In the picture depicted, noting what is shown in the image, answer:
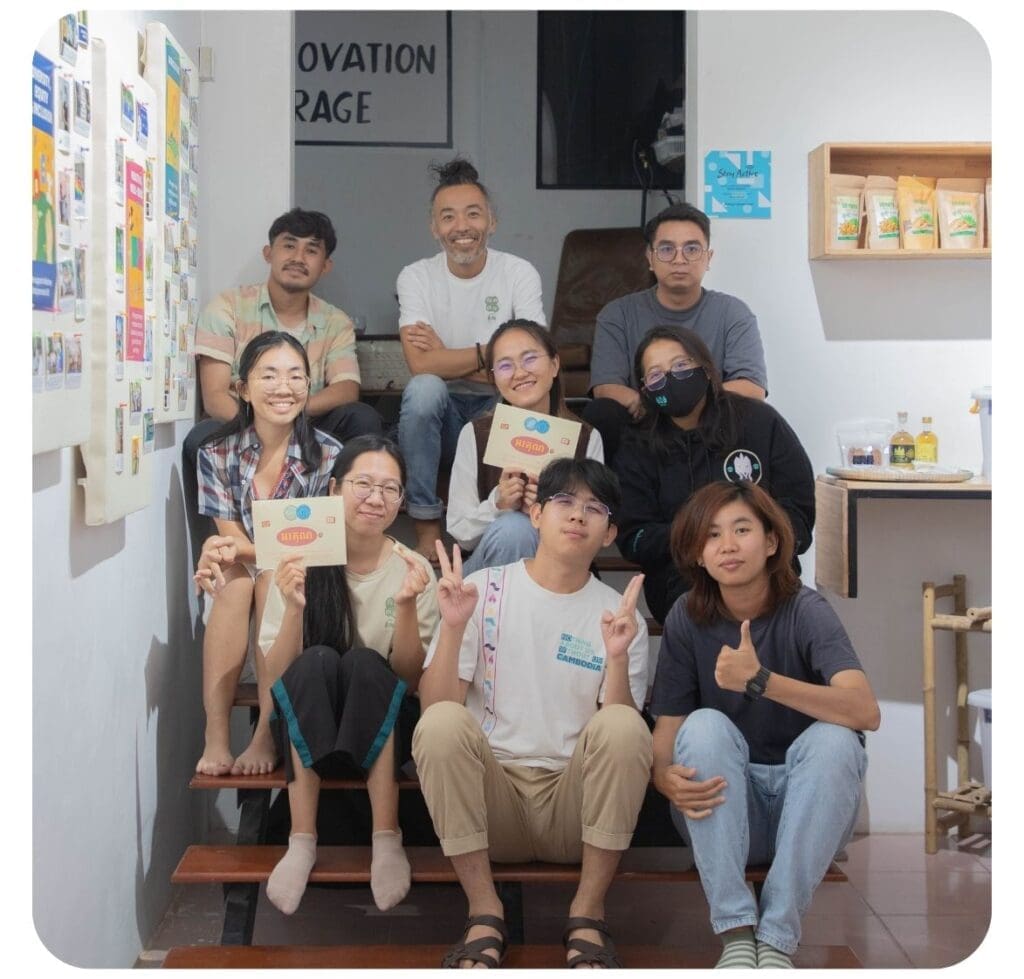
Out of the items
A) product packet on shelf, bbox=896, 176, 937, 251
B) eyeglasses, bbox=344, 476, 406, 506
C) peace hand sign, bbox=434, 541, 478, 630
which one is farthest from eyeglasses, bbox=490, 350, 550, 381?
product packet on shelf, bbox=896, 176, 937, 251

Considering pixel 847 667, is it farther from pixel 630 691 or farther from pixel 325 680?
pixel 325 680

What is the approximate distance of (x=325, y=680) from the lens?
277 centimetres

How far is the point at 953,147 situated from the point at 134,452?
2520 millimetres

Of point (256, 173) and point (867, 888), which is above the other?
point (256, 173)

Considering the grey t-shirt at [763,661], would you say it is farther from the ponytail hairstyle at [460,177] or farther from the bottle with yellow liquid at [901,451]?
the ponytail hairstyle at [460,177]

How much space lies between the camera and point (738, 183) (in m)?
3.88

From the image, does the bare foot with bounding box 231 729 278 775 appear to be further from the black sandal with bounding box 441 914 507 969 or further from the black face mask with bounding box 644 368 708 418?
the black face mask with bounding box 644 368 708 418

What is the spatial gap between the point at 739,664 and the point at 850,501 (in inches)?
48.6

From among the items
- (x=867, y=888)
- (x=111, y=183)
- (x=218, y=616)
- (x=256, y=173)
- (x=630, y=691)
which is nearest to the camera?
(x=111, y=183)

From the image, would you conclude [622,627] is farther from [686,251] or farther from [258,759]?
[686,251]

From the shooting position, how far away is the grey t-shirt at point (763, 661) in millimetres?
2645

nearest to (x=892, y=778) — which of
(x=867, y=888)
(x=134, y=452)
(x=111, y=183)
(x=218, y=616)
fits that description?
(x=867, y=888)

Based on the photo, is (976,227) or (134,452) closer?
(134,452)

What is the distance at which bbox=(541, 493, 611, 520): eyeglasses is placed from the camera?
9.04 feet
